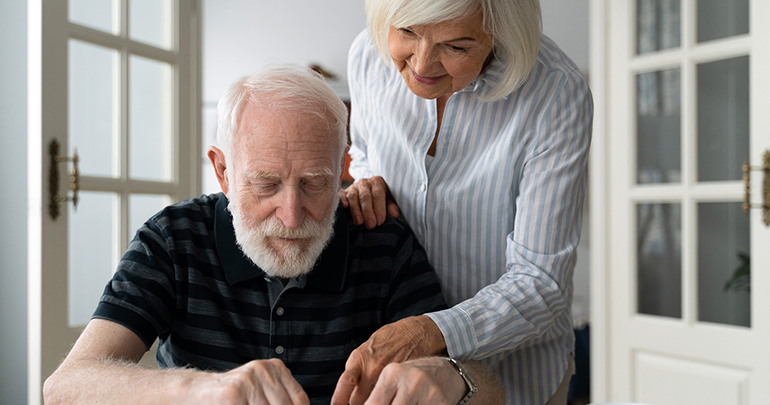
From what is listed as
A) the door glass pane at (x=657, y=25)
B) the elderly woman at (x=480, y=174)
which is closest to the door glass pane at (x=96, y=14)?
the elderly woman at (x=480, y=174)

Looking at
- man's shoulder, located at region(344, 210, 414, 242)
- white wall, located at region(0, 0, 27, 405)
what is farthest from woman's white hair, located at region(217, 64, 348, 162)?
white wall, located at region(0, 0, 27, 405)

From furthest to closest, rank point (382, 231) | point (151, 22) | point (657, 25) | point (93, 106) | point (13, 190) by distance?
point (657, 25), point (151, 22), point (13, 190), point (93, 106), point (382, 231)

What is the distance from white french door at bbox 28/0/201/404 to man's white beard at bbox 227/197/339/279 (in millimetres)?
1458

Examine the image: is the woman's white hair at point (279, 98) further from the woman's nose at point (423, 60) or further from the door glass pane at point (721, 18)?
the door glass pane at point (721, 18)

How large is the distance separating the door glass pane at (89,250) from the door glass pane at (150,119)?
238 mm

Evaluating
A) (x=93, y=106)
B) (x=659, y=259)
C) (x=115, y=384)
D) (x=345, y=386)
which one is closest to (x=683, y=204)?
(x=659, y=259)

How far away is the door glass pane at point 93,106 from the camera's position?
2693mm

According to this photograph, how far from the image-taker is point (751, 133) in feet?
9.36

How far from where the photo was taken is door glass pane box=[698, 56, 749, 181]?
2.94m

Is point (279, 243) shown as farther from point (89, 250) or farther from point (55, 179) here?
point (89, 250)

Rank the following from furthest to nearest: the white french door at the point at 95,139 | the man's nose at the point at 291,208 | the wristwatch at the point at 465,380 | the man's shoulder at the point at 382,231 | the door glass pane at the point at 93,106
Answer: the door glass pane at the point at 93,106, the white french door at the point at 95,139, the man's shoulder at the point at 382,231, the man's nose at the point at 291,208, the wristwatch at the point at 465,380

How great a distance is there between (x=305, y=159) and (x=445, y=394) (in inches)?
19.7

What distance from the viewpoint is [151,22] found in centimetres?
310

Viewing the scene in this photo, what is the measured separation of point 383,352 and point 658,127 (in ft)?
8.51
